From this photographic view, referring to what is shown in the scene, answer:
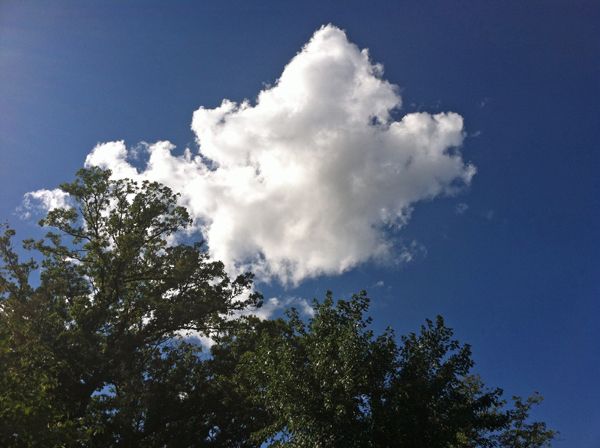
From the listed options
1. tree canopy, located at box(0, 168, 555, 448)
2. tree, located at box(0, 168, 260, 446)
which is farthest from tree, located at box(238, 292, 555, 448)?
tree, located at box(0, 168, 260, 446)

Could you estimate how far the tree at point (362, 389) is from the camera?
12.4m

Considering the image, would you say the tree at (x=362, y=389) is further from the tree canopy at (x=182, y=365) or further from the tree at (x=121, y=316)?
the tree at (x=121, y=316)

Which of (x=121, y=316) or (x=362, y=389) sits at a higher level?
(x=121, y=316)

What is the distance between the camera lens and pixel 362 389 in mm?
13047

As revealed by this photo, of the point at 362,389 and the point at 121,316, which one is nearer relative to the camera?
the point at 362,389

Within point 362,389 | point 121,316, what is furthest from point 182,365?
point 362,389

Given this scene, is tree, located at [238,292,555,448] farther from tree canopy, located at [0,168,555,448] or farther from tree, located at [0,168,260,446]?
tree, located at [0,168,260,446]

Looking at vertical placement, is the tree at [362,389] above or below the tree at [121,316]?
below

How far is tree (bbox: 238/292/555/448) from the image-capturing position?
1239cm

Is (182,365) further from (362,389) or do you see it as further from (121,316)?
(362,389)

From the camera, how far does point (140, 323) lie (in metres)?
24.7

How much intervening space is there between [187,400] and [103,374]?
4500mm

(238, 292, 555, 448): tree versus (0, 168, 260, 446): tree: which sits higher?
(0, 168, 260, 446): tree

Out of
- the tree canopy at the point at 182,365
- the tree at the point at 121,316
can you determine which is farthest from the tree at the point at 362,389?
the tree at the point at 121,316
